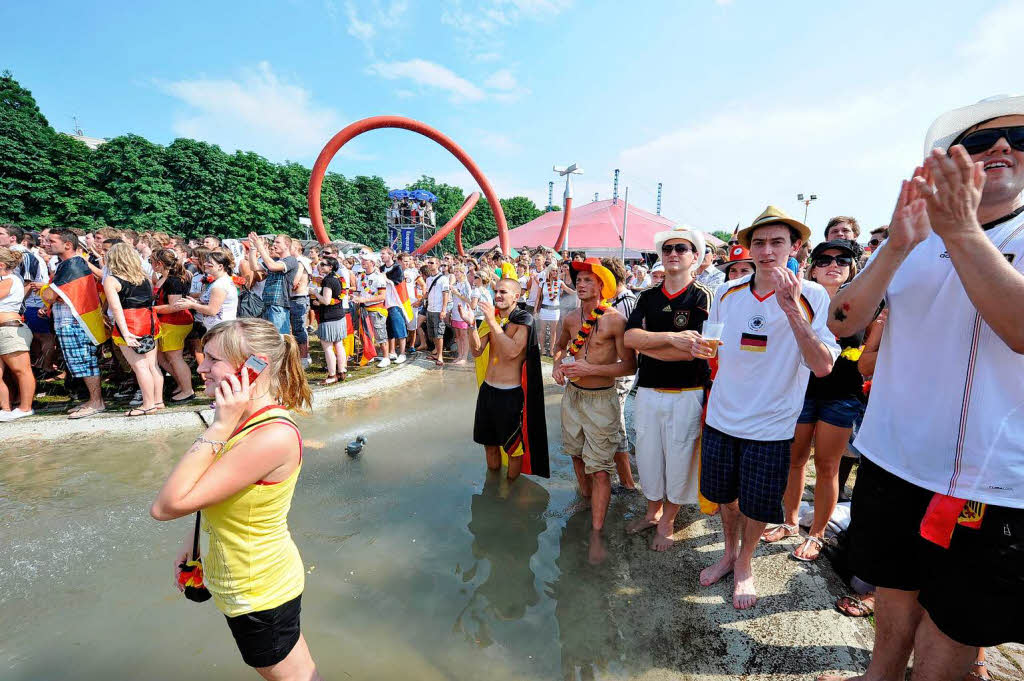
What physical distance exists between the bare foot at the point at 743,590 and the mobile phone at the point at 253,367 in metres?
2.84

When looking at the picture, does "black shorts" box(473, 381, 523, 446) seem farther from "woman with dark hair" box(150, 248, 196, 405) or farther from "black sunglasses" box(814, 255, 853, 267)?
"woman with dark hair" box(150, 248, 196, 405)

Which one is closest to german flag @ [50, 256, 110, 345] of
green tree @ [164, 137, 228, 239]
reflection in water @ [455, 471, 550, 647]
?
reflection in water @ [455, 471, 550, 647]

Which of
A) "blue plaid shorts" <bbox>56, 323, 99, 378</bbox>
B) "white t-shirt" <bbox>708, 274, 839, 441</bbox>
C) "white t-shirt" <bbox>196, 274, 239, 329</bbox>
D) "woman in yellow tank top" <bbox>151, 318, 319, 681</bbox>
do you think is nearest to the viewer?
"woman in yellow tank top" <bbox>151, 318, 319, 681</bbox>

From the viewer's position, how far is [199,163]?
3566cm

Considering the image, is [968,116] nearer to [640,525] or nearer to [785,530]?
[785,530]

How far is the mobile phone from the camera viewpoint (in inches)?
65.4

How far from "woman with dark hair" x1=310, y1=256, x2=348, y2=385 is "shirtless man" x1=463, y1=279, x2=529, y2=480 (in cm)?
388

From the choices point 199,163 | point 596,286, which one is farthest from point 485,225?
point 596,286

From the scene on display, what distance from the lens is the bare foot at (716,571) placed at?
2861 millimetres

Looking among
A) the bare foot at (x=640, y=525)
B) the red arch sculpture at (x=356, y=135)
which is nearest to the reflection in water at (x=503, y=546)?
the bare foot at (x=640, y=525)

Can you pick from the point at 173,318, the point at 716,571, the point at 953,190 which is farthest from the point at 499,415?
the point at 173,318

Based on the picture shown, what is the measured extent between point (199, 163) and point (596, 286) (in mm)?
43182

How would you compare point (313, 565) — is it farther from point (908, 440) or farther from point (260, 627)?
point (908, 440)

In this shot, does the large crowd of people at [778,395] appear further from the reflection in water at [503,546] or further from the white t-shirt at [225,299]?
the reflection in water at [503,546]
